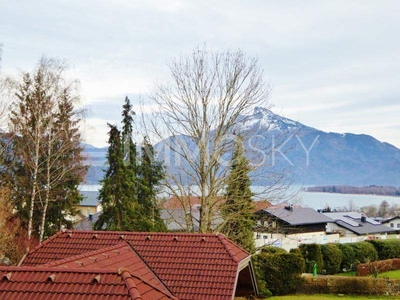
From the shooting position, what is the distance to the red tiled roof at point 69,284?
6.07m

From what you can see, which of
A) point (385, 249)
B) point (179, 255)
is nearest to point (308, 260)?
point (385, 249)

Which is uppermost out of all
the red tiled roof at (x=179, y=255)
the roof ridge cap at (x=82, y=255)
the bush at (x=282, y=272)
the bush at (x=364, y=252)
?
the roof ridge cap at (x=82, y=255)

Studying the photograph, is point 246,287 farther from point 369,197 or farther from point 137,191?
point 369,197

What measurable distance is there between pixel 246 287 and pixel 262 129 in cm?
821

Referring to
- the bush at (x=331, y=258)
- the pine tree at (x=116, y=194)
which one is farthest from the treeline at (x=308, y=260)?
the pine tree at (x=116, y=194)

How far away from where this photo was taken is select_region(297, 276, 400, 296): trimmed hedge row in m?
25.4

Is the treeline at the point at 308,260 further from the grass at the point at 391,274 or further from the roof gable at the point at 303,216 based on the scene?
the roof gable at the point at 303,216

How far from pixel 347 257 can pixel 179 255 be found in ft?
93.7

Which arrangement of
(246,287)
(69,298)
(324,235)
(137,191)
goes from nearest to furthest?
(69,298) → (246,287) → (137,191) → (324,235)

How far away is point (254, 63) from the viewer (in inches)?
704

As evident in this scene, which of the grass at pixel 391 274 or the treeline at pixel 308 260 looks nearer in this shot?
the treeline at pixel 308 260

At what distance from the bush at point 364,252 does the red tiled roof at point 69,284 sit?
110ft

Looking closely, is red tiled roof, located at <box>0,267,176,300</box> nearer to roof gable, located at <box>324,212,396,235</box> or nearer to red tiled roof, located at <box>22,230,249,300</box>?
red tiled roof, located at <box>22,230,249,300</box>

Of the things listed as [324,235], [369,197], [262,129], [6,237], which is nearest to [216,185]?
[262,129]
